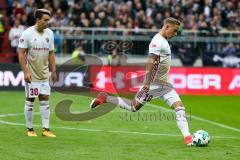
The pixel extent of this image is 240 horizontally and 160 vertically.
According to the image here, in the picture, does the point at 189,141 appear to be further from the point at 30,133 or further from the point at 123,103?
the point at 30,133

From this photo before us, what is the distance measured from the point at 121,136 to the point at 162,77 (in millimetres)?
1743

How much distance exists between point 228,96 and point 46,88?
13.4 m

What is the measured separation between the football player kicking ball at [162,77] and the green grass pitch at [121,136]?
0.58 meters

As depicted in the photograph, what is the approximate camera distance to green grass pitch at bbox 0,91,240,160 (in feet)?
40.0

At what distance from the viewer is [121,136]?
1500 centimetres

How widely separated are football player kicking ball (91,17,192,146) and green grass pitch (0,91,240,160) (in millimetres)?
576

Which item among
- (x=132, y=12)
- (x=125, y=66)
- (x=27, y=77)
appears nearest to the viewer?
(x=27, y=77)

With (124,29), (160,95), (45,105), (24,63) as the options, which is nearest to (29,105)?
(45,105)

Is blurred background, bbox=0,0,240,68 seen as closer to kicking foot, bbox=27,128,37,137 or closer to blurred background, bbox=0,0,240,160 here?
blurred background, bbox=0,0,240,160

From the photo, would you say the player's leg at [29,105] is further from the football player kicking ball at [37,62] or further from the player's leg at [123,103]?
the player's leg at [123,103]

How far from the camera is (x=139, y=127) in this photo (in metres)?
17.0

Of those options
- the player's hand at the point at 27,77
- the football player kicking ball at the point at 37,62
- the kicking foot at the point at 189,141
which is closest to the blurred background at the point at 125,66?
the kicking foot at the point at 189,141

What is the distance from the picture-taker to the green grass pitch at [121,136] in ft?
40.0

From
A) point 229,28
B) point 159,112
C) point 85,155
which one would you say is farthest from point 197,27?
point 85,155
